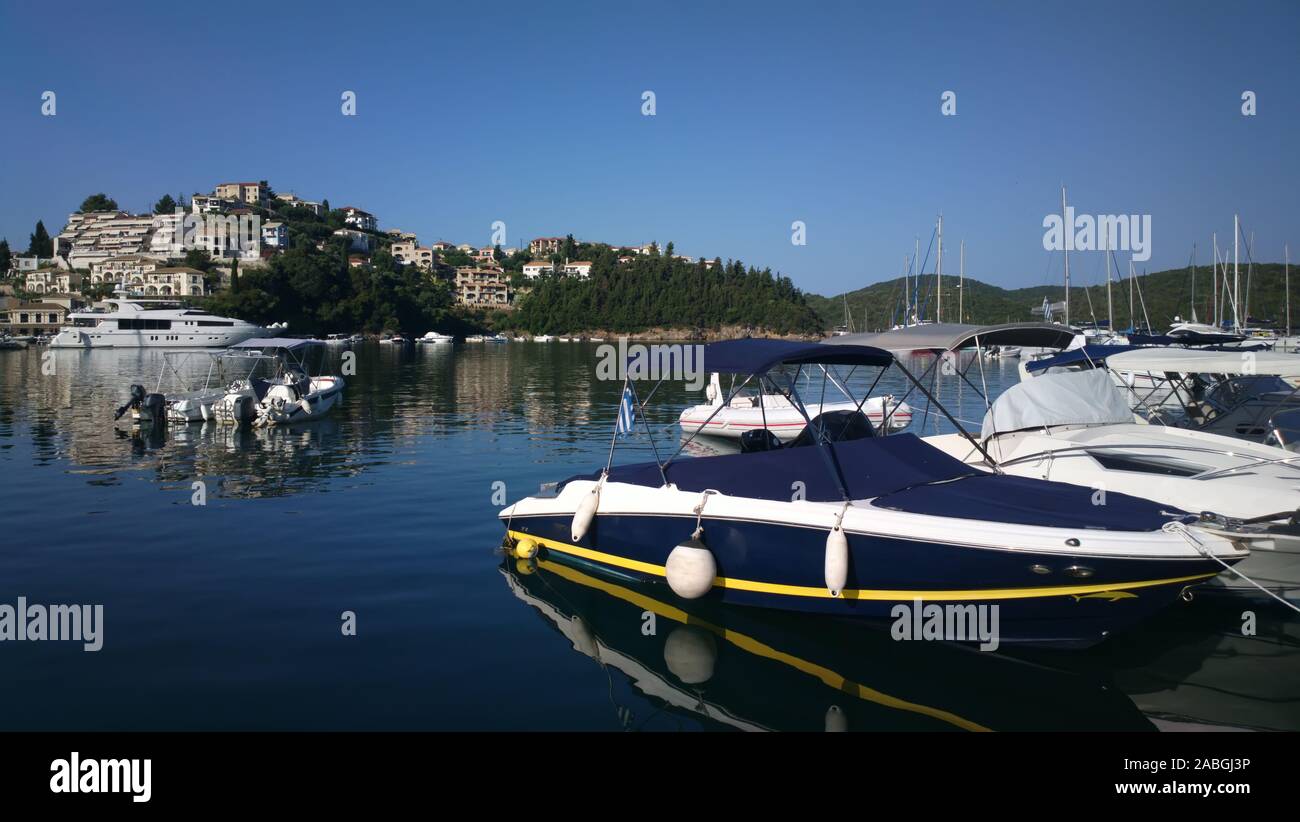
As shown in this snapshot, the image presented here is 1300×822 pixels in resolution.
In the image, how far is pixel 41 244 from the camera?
17650 cm

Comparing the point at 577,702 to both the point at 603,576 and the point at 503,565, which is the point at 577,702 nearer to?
the point at 603,576

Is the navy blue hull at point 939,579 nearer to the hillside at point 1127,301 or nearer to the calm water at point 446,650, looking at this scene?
the calm water at point 446,650

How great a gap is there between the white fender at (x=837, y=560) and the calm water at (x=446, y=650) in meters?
0.79

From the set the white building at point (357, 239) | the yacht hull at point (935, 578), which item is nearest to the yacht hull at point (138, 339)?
the yacht hull at point (935, 578)

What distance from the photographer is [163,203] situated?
19712 cm

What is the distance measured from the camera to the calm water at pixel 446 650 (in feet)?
21.7

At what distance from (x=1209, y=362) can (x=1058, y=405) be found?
9.32 ft

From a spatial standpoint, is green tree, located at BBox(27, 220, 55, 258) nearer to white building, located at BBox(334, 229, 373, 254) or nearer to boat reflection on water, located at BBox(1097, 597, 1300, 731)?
white building, located at BBox(334, 229, 373, 254)

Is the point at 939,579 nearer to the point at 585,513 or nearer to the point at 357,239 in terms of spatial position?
the point at 585,513

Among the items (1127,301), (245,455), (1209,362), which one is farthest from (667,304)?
(1209,362)
